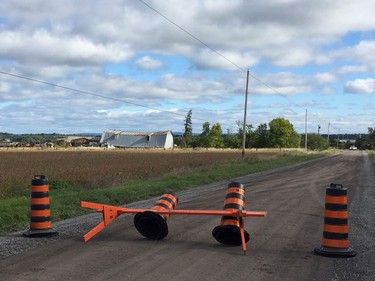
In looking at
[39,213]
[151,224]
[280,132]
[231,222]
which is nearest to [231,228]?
[231,222]

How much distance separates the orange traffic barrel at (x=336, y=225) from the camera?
7.29 metres

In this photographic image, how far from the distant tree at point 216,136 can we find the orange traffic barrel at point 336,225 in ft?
483

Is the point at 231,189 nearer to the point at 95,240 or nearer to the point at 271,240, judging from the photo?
the point at 271,240

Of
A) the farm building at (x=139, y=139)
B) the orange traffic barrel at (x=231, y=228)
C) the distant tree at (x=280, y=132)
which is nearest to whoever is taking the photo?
the orange traffic barrel at (x=231, y=228)

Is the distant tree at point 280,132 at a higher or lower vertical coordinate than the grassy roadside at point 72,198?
higher

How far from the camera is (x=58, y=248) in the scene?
7645 millimetres

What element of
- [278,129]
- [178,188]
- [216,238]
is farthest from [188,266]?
[278,129]

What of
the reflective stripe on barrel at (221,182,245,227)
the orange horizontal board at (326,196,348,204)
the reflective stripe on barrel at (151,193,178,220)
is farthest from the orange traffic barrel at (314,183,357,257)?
the reflective stripe on barrel at (151,193,178,220)

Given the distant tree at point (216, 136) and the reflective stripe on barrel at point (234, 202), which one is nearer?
the reflective stripe on barrel at point (234, 202)

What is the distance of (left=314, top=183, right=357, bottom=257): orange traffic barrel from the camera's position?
7.29 meters

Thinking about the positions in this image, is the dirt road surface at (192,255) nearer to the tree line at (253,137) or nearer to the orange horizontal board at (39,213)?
the orange horizontal board at (39,213)

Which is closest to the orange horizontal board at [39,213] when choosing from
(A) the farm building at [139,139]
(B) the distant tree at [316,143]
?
(A) the farm building at [139,139]

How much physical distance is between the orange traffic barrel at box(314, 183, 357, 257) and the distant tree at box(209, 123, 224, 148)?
14731cm

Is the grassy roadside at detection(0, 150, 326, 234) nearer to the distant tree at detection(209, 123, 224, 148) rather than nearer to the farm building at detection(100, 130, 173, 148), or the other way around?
the farm building at detection(100, 130, 173, 148)
